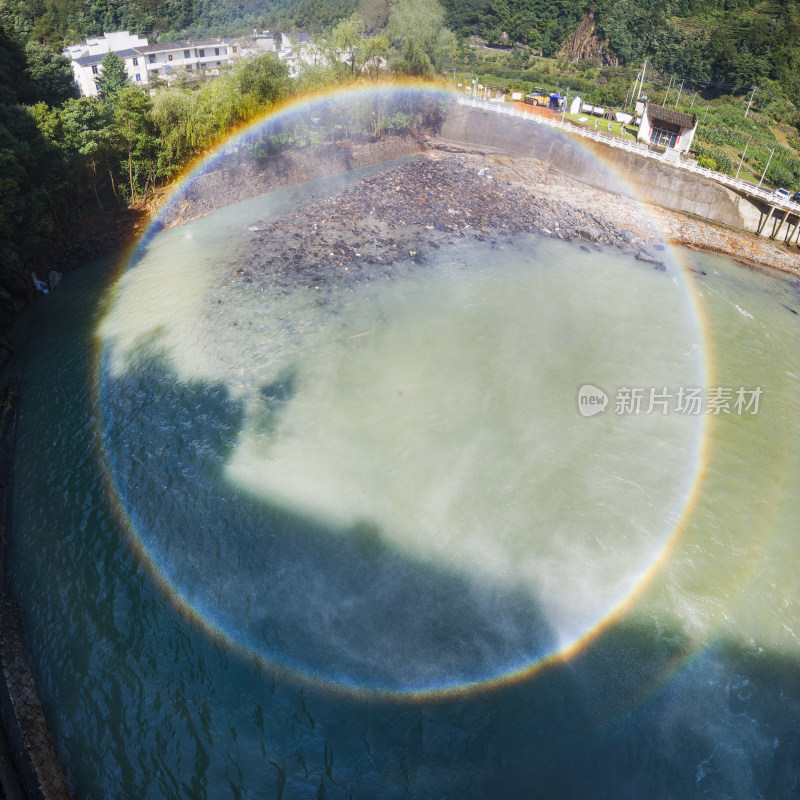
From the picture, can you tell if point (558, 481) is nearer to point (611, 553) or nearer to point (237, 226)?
point (611, 553)

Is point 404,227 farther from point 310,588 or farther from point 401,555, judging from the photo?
point 310,588

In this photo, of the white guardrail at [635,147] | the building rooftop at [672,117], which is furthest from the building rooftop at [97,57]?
the building rooftop at [672,117]

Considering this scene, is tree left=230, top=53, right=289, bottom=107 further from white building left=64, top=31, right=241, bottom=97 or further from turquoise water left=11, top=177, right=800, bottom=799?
white building left=64, top=31, right=241, bottom=97

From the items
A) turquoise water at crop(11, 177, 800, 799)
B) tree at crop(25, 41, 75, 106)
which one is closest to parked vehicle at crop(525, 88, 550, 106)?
turquoise water at crop(11, 177, 800, 799)

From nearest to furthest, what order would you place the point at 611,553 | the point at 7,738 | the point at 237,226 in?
1. the point at 7,738
2. the point at 611,553
3. the point at 237,226

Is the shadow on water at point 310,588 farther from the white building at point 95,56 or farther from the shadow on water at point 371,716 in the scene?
the white building at point 95,56

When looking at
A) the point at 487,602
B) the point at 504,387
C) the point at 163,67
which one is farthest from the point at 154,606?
the point at 163,67
